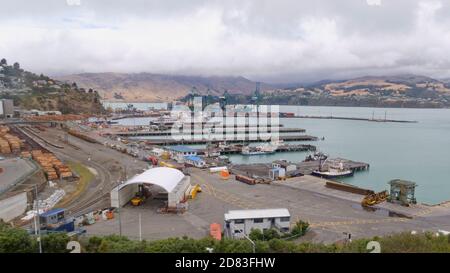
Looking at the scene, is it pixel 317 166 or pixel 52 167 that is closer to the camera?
pixel 52 167

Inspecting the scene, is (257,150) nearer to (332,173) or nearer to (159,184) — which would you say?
(332,173)

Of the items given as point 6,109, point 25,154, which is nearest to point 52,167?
point 25,154

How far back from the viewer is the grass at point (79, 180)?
4636mm

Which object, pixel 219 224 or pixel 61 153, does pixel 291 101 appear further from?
pixel 219 224

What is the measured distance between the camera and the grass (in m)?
4.64

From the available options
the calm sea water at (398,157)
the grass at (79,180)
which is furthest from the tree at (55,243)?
the calm sea water at (398,157)

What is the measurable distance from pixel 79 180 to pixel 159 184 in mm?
1919

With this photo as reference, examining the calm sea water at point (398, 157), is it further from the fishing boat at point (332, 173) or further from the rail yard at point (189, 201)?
the rail yard at point (189, 201)

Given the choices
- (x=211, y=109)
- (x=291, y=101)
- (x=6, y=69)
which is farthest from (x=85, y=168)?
(x=291, y=101)

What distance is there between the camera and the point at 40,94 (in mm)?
20172

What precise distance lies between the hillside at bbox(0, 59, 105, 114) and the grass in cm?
1339

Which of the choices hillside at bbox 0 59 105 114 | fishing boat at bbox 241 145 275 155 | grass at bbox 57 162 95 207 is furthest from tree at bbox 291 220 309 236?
hillside at bbox 0 59 105 114

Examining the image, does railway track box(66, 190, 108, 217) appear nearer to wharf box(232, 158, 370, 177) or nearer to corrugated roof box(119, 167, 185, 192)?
corrugated roof box(119, 167, 185, 192)
